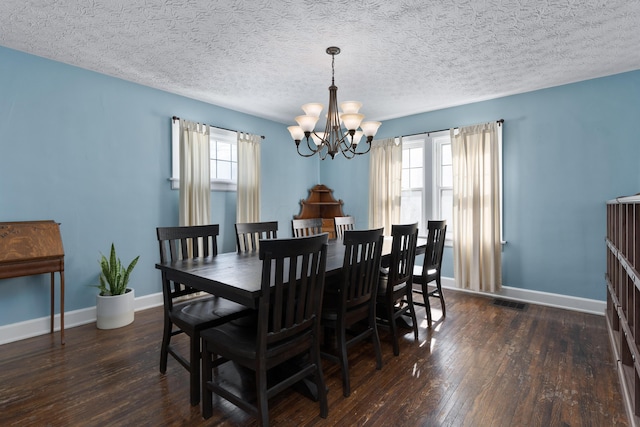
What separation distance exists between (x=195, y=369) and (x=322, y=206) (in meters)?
4.13

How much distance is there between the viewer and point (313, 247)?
5.51ft

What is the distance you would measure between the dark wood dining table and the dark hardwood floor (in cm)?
72

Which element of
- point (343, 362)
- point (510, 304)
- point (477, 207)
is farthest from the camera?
point (477, 207)

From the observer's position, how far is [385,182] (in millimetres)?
4891

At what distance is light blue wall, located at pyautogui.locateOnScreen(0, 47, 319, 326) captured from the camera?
2.80 meters

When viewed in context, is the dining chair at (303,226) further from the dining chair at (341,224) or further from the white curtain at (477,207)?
the white curtain at (477,207)

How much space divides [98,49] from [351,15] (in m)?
2.20

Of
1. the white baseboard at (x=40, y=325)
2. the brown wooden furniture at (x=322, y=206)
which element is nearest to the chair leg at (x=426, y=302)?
the brown wooden furniture at (x=322, y=206)

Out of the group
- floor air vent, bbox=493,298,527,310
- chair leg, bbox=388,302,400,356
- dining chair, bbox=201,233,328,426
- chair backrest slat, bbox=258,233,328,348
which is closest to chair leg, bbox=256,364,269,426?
dining chair, bbox=201,233,328,426

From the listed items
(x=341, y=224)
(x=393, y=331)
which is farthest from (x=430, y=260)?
(x=341, y=224)

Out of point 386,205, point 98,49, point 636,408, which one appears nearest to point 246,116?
point 98,49

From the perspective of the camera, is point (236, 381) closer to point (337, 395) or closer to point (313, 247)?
point (337, 395)

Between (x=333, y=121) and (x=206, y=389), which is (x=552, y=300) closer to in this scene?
(x=333, y=121)

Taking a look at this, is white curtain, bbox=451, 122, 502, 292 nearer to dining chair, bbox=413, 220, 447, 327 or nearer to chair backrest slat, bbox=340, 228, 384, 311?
dining chair, bbox=413, 220, 447, 327
